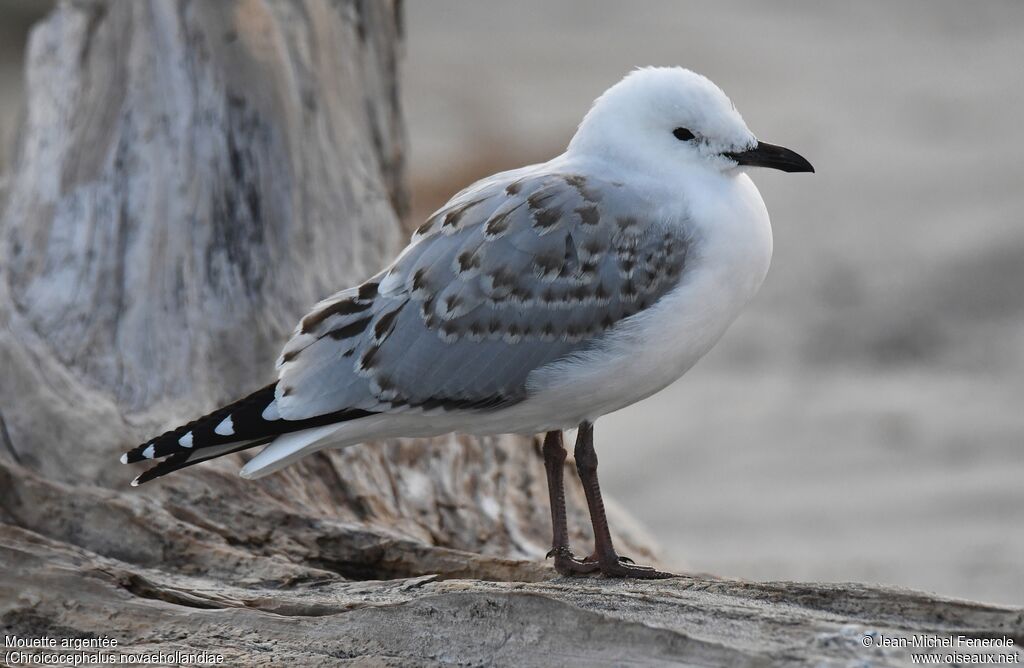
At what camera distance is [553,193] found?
4.57m

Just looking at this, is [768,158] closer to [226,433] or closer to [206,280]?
[226,433]

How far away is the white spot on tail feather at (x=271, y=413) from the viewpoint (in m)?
4.44

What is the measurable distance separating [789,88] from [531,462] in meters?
8.61

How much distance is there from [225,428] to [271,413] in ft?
0.48

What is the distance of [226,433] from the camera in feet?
14.4

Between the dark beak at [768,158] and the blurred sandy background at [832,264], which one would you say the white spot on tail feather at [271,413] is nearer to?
the dark beak at [768,158]

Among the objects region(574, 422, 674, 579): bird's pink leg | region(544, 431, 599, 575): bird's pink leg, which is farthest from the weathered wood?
region(574, 422, 674, 579): bird's pink leg

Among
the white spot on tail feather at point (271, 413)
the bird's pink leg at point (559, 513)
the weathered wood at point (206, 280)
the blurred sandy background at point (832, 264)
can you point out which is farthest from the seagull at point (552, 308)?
the blurred sandy background at point (832, 264)

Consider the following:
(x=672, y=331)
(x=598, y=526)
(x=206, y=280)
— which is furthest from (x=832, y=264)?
(x=672, y=331)

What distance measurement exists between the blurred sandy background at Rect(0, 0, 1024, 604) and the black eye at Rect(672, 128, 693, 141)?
3281mm

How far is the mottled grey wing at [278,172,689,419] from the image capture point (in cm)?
446

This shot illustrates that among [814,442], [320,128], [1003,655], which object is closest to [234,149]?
[320,128]

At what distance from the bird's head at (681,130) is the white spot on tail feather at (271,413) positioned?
1.32m

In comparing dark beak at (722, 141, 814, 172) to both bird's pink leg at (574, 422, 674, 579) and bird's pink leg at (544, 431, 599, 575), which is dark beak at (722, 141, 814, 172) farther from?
bird's pink leg at (544, 431, 599, 575)
